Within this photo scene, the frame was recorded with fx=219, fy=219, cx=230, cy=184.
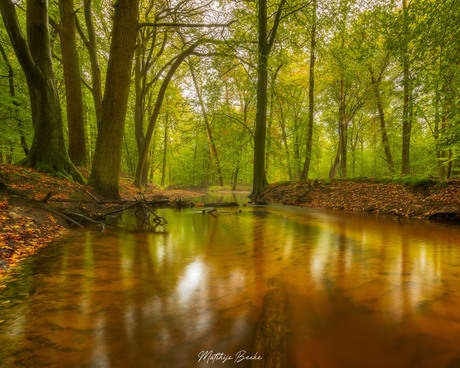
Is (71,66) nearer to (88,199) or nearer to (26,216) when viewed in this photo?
(88,199)

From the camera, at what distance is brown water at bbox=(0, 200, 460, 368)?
116 cm

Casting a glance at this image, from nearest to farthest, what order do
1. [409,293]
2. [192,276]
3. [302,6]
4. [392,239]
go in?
[409,293] < [192,276] < [392,239] < [302,6]

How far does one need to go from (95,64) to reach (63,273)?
10653 mm

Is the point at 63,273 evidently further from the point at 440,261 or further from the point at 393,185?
the point at 393,185

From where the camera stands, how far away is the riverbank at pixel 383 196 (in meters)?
5.74

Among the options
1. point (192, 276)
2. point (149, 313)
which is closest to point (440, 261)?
point (192, 276)

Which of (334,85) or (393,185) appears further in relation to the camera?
(334,85)

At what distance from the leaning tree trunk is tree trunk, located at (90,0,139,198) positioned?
1039 mm

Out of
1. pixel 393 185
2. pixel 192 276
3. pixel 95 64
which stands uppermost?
pixel 95 64

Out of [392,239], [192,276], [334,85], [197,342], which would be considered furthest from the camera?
[334,85]

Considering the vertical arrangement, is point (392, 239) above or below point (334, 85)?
below

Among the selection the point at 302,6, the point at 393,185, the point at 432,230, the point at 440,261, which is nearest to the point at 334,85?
the point at 302,6

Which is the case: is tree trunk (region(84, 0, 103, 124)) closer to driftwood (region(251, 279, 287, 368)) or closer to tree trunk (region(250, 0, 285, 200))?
tree trunk (region(250, 0, 285, 200))

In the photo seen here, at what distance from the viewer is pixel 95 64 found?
31.9 ft
